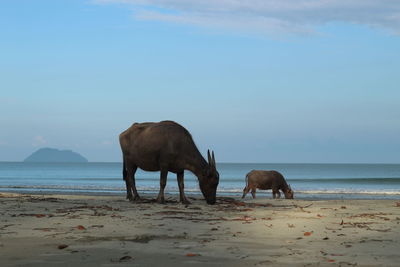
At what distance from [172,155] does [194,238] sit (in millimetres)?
7541

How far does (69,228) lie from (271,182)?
18.7 meters

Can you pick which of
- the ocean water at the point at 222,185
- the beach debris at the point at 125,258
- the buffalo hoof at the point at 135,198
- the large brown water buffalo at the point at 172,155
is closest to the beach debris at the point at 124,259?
the beach debris at the point at 125,258

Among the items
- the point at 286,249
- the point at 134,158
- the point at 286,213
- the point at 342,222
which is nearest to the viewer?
the point at 286,249

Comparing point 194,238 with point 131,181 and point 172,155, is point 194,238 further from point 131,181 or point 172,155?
point 131,181

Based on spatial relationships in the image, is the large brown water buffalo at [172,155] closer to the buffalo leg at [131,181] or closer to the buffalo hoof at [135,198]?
the buffalo leg at [131,181]

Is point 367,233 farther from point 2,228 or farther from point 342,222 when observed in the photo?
point 2,228

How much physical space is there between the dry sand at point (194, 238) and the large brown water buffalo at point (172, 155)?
3.42m

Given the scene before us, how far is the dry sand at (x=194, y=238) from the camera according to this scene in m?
6.88

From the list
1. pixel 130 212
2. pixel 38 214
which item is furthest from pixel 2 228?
pixel 130 212

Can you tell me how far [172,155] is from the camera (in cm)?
1600

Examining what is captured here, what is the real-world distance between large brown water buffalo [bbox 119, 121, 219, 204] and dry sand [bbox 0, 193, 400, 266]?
342 cm

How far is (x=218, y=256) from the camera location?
7.09 meters

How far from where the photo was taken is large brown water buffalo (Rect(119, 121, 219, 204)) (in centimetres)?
1593

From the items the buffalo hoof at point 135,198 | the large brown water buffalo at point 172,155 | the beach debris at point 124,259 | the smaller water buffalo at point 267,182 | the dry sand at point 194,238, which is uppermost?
the large brown water buffalo at point 172,155
